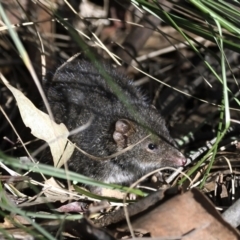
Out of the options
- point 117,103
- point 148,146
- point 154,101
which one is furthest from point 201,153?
point 154,101

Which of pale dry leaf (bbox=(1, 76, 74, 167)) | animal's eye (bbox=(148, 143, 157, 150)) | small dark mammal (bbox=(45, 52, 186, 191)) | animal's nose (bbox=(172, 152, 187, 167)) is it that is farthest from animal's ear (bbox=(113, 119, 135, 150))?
pale dry leaf (bbox=(1, 76, 74, 167))

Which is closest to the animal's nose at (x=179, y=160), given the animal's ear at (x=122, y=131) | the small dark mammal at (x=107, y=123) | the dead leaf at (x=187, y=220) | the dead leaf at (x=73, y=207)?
the small dark mammal at (x=107, y=123)

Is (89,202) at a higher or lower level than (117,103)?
lower

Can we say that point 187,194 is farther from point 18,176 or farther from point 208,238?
point 18,176

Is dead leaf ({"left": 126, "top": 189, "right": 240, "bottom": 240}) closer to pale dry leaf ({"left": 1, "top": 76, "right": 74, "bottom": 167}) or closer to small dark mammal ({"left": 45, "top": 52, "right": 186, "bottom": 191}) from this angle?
pale dry leaf ({"left": 1, "top": 76, "right": 74, "bottom": 167})

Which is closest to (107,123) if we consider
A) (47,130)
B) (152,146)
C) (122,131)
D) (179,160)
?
(122,131)

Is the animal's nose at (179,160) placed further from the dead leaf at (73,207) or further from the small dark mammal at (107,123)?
the dead leaf at (73,207)

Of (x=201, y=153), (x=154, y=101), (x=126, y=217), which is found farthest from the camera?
(x=154, y=101)
